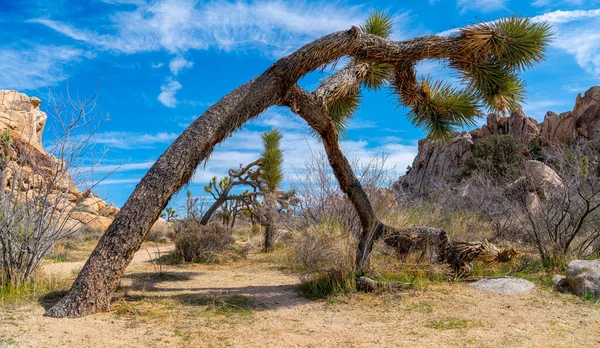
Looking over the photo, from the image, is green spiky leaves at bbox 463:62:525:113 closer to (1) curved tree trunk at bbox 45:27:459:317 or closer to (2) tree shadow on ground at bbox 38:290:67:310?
(1) curved tree trunk at bbox 45:27:459:317

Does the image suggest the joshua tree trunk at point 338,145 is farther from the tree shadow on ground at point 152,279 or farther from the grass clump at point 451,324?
the tree shadow on ground at point 152,279

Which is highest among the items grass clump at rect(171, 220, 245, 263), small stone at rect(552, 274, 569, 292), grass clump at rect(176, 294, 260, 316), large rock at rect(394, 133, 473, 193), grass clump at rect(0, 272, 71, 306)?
large rock at rect(394, 133, 473, 193)

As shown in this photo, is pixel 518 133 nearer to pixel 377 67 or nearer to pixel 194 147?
pixel 377 67

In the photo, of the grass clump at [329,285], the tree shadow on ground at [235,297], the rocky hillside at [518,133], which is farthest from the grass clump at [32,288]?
the rocky hillside at [518,133]

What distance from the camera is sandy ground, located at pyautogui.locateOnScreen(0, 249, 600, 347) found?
13.6 ft

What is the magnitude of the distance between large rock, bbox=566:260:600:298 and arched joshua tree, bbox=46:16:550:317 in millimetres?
2774

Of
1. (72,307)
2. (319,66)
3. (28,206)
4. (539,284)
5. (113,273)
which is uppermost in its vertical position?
(319,66)

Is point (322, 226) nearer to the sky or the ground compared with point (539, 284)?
nearer to the sky

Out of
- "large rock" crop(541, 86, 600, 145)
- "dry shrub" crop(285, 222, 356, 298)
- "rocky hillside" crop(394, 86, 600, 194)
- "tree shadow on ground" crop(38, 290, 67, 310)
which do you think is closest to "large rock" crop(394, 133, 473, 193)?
"rocky hillside" crop(394, 86, 600, 194)

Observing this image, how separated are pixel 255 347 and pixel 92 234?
16964 mm

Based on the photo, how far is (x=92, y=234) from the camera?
731 inches

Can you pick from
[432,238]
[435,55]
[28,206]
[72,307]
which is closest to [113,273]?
[72,307]

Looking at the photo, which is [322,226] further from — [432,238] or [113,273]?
[113,273]

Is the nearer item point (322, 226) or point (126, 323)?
point (126, 323)
